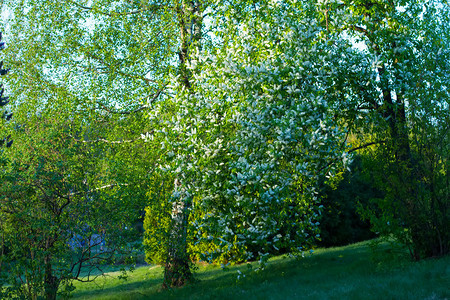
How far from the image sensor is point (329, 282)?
10.8 metres

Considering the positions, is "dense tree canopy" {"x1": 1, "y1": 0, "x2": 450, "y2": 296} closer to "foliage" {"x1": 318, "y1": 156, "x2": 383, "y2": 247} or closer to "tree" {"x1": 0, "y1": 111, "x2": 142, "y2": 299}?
"tree" {"x1": 0, "y1": 111, "x2": 142, "y2": 299}

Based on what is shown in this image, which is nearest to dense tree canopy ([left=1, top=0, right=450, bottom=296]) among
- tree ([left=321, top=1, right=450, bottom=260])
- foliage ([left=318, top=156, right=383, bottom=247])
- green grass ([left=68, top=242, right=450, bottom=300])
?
tree ([left=321, top=1, right=450, bottom=260])

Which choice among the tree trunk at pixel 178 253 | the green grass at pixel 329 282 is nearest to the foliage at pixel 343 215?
the green grass at pixel 329 282

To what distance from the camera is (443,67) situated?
11.3m

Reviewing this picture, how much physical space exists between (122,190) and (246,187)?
144 inches

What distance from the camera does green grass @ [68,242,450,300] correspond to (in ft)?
28.4

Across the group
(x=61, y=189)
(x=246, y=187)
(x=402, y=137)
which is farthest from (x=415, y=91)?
(x=61, y=189)

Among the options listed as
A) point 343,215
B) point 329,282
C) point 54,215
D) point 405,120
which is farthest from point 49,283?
point 343,215

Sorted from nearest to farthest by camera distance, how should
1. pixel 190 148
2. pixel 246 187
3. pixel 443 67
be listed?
pixel 246 187
pixel 190 148
pixel 443 67

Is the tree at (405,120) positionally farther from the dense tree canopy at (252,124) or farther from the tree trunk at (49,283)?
the tree trunk at (49,283)

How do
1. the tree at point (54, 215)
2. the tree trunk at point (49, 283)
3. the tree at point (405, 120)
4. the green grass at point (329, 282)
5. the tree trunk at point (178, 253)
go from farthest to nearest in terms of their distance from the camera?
the tree trunk at point (178, 253) < the tree at point (405, 120) < the tree trunk at point (49, 283) < the tree at point (54, 215) < the green grass at point (329, 282)

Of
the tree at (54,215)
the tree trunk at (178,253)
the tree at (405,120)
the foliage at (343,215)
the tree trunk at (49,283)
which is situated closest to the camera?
the tree at (54,215)

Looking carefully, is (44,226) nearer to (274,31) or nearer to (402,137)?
(274,31)

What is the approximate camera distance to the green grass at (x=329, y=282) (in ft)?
28.4
